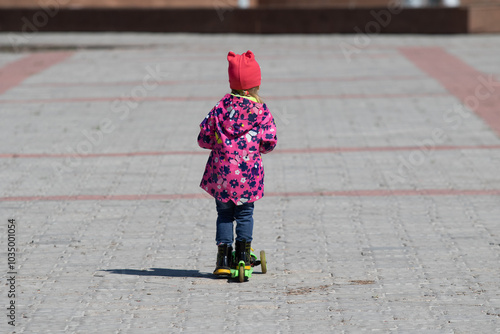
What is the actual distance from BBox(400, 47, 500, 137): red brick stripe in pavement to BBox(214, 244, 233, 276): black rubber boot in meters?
5.83

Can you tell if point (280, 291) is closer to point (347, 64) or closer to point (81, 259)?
point (81, 259)

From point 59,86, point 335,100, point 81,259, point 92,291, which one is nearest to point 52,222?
point 81,259

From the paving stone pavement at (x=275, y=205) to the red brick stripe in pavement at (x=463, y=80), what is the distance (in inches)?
3.3

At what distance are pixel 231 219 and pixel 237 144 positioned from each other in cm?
54

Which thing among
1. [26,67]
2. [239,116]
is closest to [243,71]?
[239,116]

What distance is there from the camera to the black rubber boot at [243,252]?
5.77 meters

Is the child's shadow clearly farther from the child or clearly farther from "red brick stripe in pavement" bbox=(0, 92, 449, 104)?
"red brick stripe in pavement" bbox=(0, 92, 449, 104)

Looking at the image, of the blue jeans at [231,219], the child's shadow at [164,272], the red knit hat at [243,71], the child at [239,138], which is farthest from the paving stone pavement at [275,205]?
the red knit hat at [243,71]

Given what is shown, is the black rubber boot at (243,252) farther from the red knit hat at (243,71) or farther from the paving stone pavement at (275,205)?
the red knit hat at (243,71)

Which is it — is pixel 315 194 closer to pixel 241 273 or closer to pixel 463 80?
pixel 241 273

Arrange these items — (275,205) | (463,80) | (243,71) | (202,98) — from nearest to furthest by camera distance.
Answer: (243,71), (275,205), (202,98), (463,80)

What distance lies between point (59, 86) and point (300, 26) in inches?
356

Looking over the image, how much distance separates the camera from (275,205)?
7707 mm

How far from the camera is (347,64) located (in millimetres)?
16672
